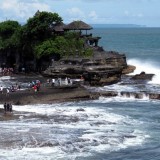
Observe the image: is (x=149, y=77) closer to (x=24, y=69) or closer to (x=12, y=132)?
(x=24, y=69)

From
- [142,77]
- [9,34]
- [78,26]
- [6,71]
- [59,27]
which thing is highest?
[78,26]

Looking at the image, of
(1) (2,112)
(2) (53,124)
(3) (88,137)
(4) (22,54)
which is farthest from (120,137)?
(4) (22,54)

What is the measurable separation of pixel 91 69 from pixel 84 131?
2896 centimetres

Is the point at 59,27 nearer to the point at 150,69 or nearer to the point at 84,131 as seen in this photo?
the point at 150,69

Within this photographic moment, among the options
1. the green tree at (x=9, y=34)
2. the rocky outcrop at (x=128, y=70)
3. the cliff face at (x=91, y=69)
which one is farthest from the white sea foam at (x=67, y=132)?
the green tree at (x=9, y=34)

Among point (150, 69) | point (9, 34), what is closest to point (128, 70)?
point (150, 69)

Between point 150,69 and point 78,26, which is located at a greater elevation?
point 78,26

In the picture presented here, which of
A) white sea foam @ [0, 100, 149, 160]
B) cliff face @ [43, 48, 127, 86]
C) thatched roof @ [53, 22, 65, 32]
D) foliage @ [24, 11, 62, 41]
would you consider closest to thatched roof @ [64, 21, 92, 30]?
thatched roof @ [53, 22, 65, 32]

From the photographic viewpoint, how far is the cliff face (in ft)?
235

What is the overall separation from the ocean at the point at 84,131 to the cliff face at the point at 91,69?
11.1 m

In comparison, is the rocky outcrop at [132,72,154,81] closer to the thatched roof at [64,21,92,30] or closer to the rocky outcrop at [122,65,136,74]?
the rocky outcrop at [122,65,136,74]

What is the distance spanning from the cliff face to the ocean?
11069 mm

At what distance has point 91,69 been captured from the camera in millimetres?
71875

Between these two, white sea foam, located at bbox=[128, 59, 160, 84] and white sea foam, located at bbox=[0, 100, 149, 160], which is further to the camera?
white sea foam, located at bbox=[128, 59, 160, 84]
